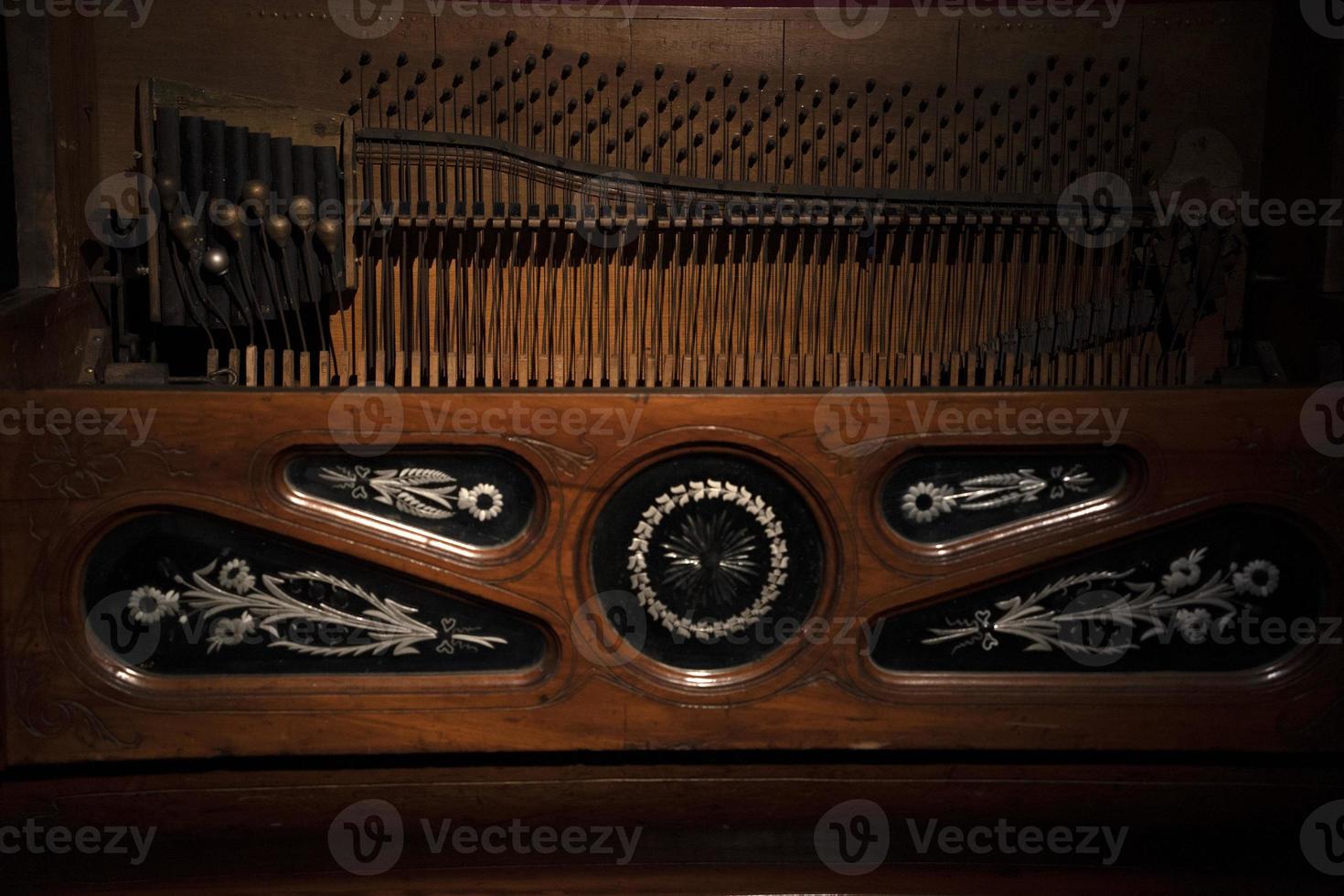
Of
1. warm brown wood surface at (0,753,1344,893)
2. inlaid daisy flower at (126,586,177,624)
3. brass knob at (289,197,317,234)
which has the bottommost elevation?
warm brown wood surface at (0,753,1344,893)

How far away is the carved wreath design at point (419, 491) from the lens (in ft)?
7.45

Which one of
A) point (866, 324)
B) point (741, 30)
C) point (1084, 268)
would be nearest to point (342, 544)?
point (866, 324)

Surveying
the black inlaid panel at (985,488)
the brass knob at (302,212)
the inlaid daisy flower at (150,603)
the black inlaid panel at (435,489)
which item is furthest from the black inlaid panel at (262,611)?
the black inlaid panel at (985,488)

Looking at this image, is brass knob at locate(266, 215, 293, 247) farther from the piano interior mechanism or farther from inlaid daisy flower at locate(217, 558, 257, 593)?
inlaid daisy flower at locate(217, 558, 257, 593)

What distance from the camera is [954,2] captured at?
2.77 metres

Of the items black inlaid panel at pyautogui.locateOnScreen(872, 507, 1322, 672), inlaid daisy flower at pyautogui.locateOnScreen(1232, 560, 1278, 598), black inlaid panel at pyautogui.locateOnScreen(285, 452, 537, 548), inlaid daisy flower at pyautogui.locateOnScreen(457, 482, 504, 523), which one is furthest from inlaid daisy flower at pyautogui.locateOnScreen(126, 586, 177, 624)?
inlaid daisy flower at pyautogui.locateOnScreen(1232, 560, 1278, 598)

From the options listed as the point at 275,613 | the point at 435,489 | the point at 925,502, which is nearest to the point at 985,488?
the point at 925,502

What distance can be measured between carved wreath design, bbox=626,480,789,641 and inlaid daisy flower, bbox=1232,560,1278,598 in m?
0.89

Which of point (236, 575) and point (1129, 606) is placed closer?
point (236, 575)

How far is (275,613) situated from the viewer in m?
2.29

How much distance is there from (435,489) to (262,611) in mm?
401

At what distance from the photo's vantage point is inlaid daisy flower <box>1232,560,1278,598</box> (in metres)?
2.36

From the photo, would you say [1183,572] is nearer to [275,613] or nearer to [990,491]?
[990,491]

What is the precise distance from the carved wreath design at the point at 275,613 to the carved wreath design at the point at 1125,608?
1.02 metres
